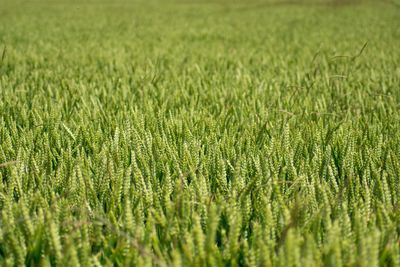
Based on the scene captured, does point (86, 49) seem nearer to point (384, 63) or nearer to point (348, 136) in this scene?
point (384, 63)

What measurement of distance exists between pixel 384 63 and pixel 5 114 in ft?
7.25

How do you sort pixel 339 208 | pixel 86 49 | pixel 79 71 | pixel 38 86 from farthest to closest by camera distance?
pixel 86 49 < pixel 79 71 < pixel 38 86 < pixel 339 208

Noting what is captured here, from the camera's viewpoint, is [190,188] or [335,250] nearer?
[335,250]

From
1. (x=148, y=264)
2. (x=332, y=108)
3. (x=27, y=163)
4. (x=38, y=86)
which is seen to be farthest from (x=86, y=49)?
(x=148, y=264)

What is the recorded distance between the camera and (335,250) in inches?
26.2

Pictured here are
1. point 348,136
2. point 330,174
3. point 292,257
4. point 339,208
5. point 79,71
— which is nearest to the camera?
point 292,257

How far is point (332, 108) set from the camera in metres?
1.77

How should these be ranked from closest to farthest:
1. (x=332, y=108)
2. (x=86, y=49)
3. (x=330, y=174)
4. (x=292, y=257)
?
(x=292, y=257) < (x=330, y=174) < (x=332, y=108) < (x=86, y=49)

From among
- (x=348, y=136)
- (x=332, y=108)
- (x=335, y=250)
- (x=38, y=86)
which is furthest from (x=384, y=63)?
(x=335, y=250)

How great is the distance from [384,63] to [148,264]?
99.5 inches

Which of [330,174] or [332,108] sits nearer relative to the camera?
[330,174]

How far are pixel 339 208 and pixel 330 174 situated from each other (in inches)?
6.0

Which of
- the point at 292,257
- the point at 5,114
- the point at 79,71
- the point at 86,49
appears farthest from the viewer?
the point at 86,49

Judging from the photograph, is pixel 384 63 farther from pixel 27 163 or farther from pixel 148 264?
pixel 148 264
